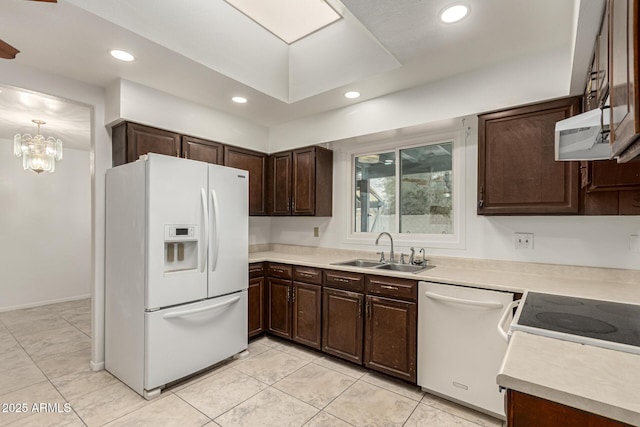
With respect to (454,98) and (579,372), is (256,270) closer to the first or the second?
(454,98)

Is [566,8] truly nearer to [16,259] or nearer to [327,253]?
[327,253]

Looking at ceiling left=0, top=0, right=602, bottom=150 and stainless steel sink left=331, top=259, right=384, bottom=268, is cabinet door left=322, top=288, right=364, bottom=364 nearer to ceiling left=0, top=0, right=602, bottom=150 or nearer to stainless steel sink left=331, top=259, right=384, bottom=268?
stainless steel sink left=331, top=259, right=384, bottom=268

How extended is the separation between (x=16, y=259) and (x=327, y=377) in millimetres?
4963

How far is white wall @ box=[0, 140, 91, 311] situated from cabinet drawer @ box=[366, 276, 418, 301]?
5087 mm

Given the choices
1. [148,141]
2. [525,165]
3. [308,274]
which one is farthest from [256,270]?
[525,165]

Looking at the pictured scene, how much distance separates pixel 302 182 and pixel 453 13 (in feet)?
7.17

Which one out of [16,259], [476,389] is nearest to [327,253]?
[476,389]

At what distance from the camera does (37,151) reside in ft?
12.2

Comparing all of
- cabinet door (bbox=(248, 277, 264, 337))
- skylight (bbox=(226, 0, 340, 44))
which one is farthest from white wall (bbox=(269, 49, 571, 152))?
cabinet door (bbox=(248, 277, 264, 337))

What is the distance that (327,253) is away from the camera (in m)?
3.73

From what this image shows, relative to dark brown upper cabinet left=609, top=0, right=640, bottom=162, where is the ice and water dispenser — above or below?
below

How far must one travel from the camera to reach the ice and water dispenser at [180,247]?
242 centimetres

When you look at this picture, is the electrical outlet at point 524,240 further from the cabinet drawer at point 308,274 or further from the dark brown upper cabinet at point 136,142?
the dark brown upper cabinet at point 136,142

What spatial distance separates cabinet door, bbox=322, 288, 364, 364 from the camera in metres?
2.71
